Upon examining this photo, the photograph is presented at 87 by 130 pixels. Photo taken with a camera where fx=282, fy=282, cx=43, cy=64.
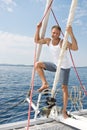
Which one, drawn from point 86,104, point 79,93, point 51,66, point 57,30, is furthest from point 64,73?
point 86,104

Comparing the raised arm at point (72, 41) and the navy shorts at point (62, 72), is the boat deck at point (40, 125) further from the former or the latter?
the raised arm at point (72, 41)

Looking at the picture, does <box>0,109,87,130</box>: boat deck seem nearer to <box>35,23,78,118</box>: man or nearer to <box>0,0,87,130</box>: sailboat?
<box>0,0,87,130</box>: sailboat

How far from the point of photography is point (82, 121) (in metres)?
7.08

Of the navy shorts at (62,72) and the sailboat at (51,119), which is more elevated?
the navy shorts at (62,72)

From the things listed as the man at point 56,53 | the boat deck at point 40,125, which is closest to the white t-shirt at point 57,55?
the man at point 56,53

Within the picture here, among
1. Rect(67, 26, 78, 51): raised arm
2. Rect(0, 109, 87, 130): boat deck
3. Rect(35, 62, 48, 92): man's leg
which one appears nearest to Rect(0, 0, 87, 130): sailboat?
Rect(0, 109, 87, 130): boat deck

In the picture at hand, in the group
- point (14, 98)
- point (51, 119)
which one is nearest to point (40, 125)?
point (51, 119)

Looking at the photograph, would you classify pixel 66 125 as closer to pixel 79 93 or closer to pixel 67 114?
pixel 67 114

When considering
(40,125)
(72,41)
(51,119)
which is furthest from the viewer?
(51,119)

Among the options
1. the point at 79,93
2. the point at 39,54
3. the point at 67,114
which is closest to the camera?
the point at 67,114

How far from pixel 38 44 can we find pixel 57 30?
35.2 inches

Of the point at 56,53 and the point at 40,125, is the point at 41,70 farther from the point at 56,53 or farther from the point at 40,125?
the point at 40,125

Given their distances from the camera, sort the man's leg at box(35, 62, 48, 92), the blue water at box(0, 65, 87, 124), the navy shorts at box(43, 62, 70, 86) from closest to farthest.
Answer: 1. the navy shorts at box(43, 62, 70, 86)
2. the man's leg at box(35, 62, 48, 92)
3. the blue water at box(0, 65, 87, 124)

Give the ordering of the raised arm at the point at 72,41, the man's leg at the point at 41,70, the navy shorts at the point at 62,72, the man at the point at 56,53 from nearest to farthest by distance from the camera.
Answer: the raised arm at the point at 72,41, the man at the point at 56,53, the navy shorts at the point at 62,72, the man's leg at the point at 41,70
